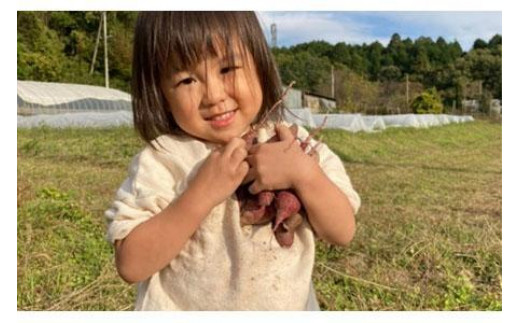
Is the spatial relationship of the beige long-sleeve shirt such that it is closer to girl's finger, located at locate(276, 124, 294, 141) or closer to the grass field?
girl's finger, located at locate(276, 124, 294, 141)

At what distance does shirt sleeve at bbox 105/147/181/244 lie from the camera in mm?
644

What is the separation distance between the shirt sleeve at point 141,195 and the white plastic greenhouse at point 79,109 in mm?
4405

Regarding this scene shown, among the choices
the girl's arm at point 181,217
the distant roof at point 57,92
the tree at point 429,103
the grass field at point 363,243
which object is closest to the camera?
the girl's arm at point 181,217

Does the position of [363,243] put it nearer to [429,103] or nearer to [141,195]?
[141,195]

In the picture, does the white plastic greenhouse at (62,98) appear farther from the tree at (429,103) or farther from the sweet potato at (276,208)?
the sweet potato at (276,208)

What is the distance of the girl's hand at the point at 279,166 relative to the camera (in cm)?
65

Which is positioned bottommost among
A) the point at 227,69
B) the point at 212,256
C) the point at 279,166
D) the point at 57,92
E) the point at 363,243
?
the point at 363,243

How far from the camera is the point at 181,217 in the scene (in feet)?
2.09

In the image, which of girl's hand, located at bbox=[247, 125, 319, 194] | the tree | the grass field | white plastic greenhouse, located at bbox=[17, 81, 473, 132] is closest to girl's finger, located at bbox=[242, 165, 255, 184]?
girl's hand, located at bbox=[247, 125, 319, 194]

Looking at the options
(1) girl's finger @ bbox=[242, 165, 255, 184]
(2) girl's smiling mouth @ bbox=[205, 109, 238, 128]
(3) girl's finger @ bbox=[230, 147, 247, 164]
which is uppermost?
(2) girl's smiling mouth @ bbox=[205, 109, 238, 128]

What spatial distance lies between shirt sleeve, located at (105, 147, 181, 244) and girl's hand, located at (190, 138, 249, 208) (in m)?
0.05

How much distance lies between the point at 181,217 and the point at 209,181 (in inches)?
1.8

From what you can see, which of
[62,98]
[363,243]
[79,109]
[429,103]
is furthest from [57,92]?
[363,243]

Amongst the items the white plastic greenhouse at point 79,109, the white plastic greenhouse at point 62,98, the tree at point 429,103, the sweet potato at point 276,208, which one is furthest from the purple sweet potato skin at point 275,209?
the tree at point 429,103
